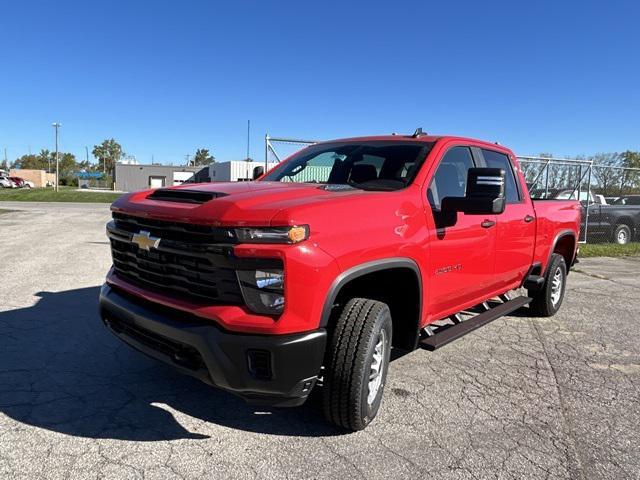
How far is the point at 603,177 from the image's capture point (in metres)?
14.0

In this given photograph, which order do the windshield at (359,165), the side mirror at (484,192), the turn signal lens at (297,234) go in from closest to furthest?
the turn signal lens at (297,234) < the side mirror at (484,192) < the windshield at (359,165)

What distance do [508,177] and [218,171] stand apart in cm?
4437

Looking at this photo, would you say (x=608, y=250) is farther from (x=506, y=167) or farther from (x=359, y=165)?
(x=359, y=165)

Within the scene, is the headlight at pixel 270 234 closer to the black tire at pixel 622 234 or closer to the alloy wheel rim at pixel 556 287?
the alloy wheel rim at pixel 556 287

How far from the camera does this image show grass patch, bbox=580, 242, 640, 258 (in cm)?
1226

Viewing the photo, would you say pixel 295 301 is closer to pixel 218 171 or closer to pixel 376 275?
pixel 376 275

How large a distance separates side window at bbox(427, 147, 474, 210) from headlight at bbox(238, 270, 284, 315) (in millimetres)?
1505

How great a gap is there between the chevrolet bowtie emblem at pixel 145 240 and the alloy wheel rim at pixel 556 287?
4802 mm

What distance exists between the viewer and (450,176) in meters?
3.93

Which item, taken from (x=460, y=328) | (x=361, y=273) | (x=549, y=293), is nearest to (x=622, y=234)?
(x=549, y=293)

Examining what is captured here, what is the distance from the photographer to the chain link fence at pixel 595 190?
12375mm

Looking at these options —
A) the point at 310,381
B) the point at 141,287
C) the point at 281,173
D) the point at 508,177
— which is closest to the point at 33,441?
the point at 141,287

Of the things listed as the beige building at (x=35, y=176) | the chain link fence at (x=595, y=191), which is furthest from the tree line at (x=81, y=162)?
the chain link fence at (x=595, y=191)

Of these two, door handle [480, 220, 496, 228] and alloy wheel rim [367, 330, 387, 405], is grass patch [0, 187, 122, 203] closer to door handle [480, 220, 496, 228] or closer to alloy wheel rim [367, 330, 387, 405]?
door handle [480, 220, 496, 228]
